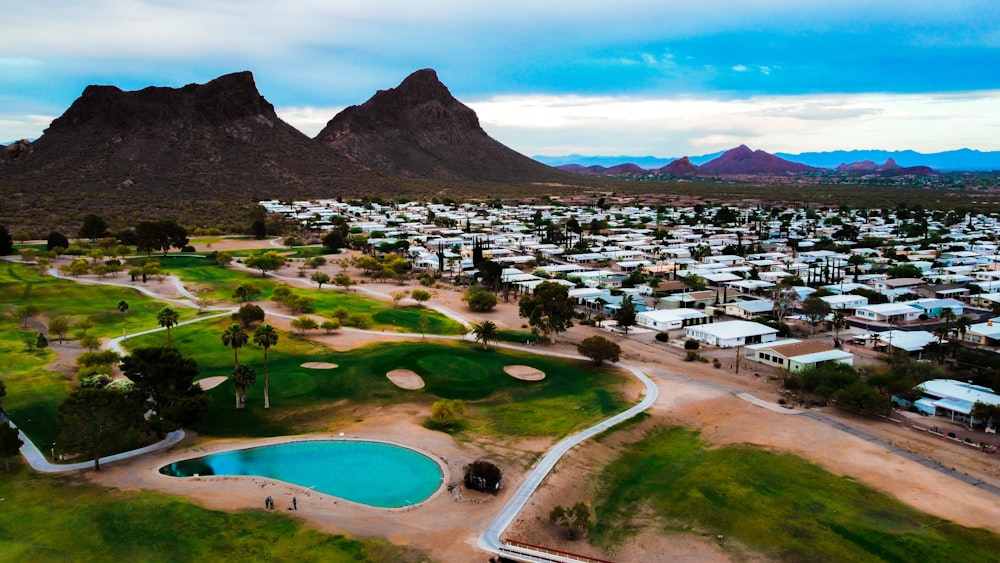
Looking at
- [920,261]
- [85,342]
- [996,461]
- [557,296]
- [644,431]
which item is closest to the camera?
[996,461]

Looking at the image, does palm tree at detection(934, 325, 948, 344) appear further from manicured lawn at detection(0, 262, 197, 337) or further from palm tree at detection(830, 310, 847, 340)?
manicured lawn at detection(0, 262, 197, 337)

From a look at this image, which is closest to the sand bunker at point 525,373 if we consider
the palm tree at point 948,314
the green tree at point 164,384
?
the green tree at point 164,384

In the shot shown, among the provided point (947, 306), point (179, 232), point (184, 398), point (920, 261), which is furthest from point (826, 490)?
point (179, 232)

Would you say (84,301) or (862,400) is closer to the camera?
(862,400)

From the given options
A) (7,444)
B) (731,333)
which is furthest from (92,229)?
(731,333)

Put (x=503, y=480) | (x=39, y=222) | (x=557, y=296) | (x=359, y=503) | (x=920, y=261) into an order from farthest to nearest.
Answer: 1. (x=39, y=222)
2. (x=920, y=261)
3. (x=557, y=296)
4. (x=503, y=480)
5. (x=359, y=503)

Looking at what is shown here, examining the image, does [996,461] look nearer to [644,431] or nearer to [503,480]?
[644,431]

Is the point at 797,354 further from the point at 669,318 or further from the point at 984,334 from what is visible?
the point at 984,334
